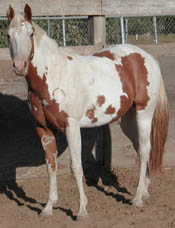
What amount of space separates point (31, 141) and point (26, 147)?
10 cm

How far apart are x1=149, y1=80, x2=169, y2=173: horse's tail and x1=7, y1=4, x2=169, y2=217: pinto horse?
0.01 m

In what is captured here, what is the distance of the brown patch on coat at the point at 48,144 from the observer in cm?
370

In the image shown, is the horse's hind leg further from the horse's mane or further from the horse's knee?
the horse's mane

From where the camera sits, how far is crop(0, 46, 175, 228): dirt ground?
3.55 meters

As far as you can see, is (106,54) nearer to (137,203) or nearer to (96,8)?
(96,8)

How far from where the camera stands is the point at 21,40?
311cm

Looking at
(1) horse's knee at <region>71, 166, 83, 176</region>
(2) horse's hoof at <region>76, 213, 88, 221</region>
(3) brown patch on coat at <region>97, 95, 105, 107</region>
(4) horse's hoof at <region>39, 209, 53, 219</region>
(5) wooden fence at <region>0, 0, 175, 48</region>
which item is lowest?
(4) horse's hoof at <region>39, 209, 53, 219</region>

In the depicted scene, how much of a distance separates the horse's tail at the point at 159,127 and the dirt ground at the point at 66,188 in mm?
356

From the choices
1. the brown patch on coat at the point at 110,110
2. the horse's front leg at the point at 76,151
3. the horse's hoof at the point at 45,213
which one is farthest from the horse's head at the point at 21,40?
the horse's hoof at the point at 45,213

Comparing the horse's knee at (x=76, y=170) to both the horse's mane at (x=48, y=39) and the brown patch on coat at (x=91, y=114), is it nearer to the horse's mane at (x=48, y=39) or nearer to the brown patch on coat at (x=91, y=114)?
the brown patch on coat at (x=91, y=114)

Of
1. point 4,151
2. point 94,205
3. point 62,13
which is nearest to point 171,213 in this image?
point 94,205

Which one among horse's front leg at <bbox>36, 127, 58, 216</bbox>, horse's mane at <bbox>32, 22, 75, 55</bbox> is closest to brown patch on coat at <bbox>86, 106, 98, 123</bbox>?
horse's front leg at <bbox>36, 127, 58, 216</bbox>

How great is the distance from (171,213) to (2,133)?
2269 millimetres

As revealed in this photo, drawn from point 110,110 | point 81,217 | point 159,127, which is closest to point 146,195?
point 159,127
